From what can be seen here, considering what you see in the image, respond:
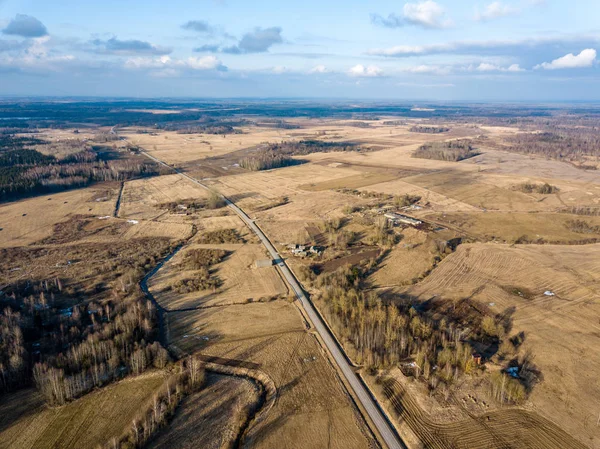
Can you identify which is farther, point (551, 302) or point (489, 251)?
point (489, 251)

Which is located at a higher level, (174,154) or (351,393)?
(174,154)

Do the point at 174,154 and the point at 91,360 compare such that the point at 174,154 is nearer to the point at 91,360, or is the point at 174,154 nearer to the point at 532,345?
the point at 91,360

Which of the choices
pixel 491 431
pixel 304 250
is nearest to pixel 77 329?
pixel 304 250

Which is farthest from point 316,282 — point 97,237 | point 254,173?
point 254,173

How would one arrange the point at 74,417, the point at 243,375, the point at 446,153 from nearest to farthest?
the point at 74,417 → the point at 243,375 → the point at 446,153

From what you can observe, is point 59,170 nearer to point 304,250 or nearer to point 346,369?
point 304,250

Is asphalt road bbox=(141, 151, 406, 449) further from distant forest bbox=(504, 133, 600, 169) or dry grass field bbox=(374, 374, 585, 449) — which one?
distant forest bbox=(504, 133, 600, 169)

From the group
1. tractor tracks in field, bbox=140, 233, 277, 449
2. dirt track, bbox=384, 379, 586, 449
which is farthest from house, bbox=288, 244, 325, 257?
dirt track, bbox=384, 379, 586, 449
